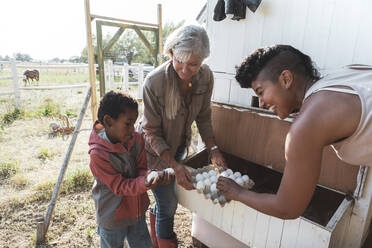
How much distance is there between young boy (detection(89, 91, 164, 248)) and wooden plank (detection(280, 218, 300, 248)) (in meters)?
0.76

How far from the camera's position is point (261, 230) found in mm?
1444

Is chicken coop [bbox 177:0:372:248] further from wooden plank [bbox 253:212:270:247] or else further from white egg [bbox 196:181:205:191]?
white egg [bbox 196:181:205:191]

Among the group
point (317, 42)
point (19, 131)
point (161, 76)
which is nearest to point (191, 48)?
point (161, 76)

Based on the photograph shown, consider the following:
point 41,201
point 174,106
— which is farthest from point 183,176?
point 41,201

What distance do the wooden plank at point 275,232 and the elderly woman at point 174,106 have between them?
0.54 metres

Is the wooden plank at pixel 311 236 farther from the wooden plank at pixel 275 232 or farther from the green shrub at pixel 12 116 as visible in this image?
the green shrub at pixel 12 116

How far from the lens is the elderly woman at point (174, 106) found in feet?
5.09

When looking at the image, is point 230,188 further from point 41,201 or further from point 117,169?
point 41,201

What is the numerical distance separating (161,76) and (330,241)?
1335 millimetres

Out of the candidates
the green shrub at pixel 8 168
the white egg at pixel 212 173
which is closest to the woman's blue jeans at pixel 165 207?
the white egg at pixel 212 173

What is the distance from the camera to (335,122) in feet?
2.79

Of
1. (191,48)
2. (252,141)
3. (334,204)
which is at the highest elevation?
(191,48)

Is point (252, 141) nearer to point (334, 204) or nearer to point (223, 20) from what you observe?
point (334, 204)

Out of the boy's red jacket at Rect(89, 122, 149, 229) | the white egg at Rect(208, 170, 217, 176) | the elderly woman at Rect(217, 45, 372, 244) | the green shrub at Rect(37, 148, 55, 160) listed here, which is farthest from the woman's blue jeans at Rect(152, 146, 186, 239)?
the green shrub at Rect(37, 148, 55, 160)
